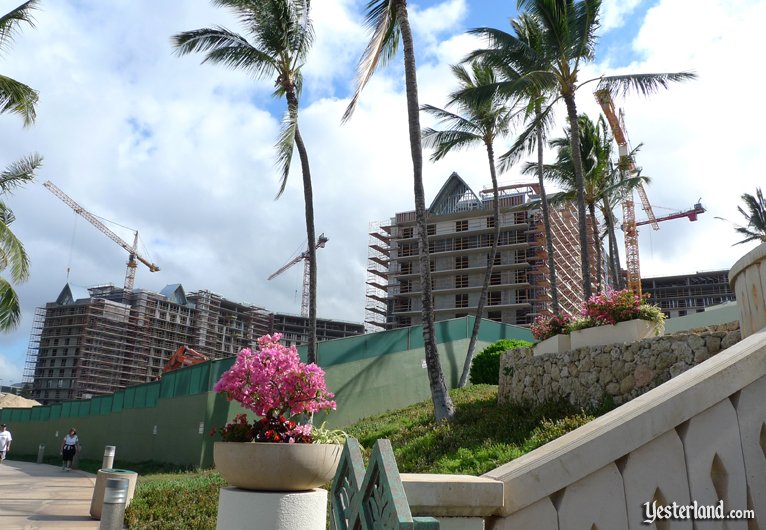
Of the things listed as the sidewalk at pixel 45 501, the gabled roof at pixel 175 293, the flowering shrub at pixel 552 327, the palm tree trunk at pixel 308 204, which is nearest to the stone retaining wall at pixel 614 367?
the flowering shrub at pixel 552 327

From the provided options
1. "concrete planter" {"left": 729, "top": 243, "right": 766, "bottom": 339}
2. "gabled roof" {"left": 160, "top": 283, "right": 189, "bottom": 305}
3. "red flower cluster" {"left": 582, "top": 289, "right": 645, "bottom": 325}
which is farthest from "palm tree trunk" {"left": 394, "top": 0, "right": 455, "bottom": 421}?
"gabled roof" {"left": 160, "top": 283, "right": 189, "bottom": 305}

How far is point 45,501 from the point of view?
523 inches

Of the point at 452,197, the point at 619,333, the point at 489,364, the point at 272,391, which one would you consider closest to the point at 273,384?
the point at 272,391

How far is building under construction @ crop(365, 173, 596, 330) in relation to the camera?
7469 centimetres

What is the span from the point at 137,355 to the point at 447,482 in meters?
139

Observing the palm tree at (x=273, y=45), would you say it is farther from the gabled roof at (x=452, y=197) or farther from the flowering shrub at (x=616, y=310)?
the gabled roof at (x=452, y=197)

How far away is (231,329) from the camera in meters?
159

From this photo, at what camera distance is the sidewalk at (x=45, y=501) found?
10234 mm

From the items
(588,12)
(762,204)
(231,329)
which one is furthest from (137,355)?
(588,12)

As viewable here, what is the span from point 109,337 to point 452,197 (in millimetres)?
80028

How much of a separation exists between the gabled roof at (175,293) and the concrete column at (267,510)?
5762 inches

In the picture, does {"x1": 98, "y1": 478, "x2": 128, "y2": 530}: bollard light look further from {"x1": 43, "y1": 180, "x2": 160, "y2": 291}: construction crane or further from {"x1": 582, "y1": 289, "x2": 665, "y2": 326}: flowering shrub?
{"x1": 43, "y1": 180, "x2": 160, "y2": 291}: construction crane

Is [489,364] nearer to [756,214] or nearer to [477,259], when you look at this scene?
[756,214]

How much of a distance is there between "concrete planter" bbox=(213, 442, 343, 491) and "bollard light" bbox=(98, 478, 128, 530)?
7.05 feet
